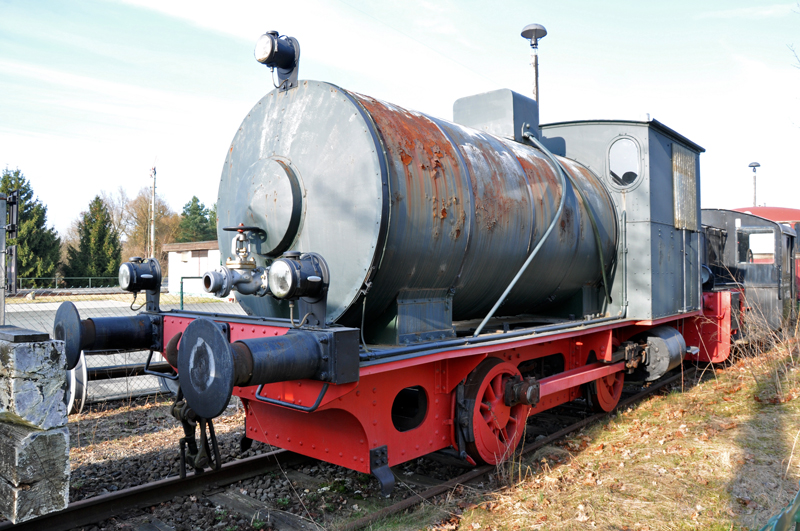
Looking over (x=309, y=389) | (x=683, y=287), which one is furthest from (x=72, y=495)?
(x=683, y=287)

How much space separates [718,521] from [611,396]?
10.7 ft

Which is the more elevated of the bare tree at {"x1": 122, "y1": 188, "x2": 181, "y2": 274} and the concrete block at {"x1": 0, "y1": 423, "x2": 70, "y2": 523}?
the bare tree at {"x1": 122, "y1": 188, "x2": 181, "y2": 274}

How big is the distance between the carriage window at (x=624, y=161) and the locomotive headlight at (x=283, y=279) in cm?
523

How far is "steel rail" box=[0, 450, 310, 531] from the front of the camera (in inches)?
153

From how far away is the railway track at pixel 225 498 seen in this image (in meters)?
3.93

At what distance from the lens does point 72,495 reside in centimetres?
458

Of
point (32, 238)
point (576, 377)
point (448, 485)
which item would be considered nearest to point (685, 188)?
point (576, 377)

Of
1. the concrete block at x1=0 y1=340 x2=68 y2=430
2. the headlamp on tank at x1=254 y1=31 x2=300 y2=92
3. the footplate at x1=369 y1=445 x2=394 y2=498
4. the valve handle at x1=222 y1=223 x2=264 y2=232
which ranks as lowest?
the footplate at x1=369 y1=445 x2=394 y2=498

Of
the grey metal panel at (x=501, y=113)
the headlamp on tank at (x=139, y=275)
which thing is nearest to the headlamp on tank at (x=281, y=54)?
the headlamp on tank at (x=139, y=275)

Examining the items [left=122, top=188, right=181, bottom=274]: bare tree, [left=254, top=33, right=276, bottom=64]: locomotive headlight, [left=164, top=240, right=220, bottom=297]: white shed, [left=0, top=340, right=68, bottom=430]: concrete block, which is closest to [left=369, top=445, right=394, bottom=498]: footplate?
[left=0, top=340, right=68, bottom=430]: concrete block

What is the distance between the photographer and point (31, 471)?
9.83 ft

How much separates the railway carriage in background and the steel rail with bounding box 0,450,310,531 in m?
0.28

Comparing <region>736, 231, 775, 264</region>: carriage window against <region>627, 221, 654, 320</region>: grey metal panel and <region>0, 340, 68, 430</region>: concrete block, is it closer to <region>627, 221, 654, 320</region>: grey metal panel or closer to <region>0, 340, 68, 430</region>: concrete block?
<region>627, 221, 654, 320</region>: grey metal panel

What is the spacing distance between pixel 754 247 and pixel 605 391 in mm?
7254
